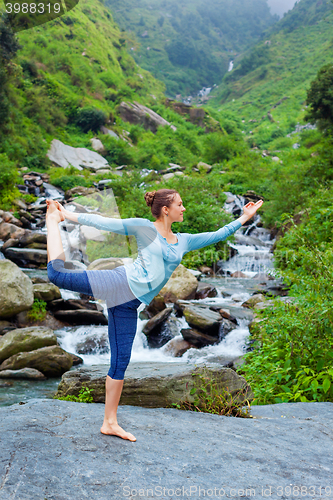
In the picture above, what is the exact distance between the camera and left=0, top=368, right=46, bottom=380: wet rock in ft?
23.2

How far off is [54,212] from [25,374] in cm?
559

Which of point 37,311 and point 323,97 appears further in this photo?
point 323,97

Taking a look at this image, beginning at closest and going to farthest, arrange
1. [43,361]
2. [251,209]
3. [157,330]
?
1. [251,209]
2. [43,361]
3. [157,330]

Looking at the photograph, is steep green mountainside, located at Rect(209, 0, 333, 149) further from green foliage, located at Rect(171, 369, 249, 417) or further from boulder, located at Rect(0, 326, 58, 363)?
green foliage, located at Rect(171, 369, 249, 417)

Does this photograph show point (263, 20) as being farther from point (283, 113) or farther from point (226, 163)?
point (226, 163)

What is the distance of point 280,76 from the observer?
75.6m

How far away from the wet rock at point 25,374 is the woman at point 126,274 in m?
4.96

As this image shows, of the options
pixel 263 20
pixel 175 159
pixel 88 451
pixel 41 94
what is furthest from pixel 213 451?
pixel 263 20

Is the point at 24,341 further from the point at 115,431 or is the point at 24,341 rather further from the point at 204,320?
the point at 115,431

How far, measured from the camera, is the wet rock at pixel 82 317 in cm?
1010

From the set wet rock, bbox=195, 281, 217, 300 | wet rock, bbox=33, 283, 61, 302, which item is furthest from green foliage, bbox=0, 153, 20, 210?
wet rock, bbox=195, 281, 217, 300

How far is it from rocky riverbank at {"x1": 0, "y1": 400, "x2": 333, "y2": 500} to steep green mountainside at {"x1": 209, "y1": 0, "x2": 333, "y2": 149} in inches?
1906

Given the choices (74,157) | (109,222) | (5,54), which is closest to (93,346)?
(109,222)

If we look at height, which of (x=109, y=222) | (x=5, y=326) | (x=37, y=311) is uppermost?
(x=109, y=222)
